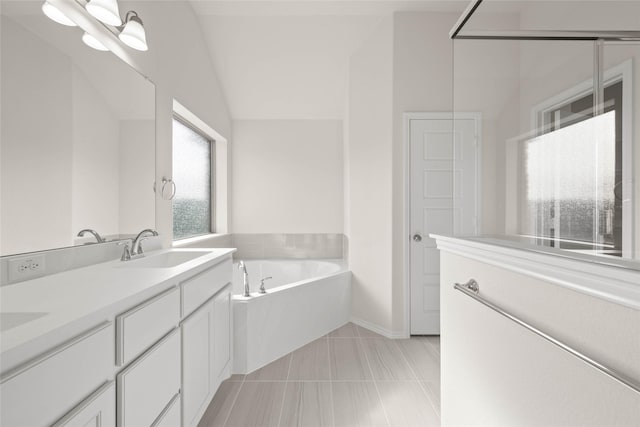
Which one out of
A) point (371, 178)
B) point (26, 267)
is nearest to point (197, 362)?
point (26, 267)

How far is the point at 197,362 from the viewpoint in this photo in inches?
61.0

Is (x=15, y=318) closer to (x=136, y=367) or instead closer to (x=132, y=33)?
(x=136, y=367)

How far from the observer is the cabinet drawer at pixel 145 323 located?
37.0 inches

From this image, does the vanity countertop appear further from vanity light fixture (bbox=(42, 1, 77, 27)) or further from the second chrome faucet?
vanity light fixture (bbox=(42, 1, 77, 27))

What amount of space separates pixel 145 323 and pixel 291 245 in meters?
3.10

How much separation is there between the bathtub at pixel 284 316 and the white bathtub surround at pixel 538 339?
1377 millimetres

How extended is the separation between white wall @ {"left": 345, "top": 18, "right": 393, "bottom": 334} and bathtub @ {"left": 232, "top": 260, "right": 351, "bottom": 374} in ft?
0.84

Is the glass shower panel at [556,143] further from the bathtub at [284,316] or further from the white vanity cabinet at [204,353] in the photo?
the bathtub at [284,316]

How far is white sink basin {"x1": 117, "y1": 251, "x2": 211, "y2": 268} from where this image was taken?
1680mm

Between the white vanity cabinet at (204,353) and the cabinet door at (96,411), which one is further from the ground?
the cabinet door at (96,411)

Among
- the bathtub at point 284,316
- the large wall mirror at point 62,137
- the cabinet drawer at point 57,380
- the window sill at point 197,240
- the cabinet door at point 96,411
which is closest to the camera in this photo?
the cabinet drawer at point 57,380

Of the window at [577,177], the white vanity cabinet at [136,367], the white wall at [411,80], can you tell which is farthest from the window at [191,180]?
the window at [577,177]

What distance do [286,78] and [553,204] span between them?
10.6 ft

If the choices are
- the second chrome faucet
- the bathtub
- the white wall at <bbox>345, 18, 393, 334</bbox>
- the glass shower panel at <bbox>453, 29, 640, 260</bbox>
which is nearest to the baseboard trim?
the white wall at <bbox>345, 18, 393, 334</bbox>
